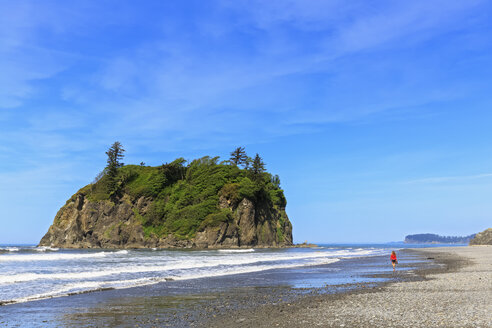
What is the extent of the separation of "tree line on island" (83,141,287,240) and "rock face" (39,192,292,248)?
157cm

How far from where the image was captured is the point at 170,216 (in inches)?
4178

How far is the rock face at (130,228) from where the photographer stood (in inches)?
3949

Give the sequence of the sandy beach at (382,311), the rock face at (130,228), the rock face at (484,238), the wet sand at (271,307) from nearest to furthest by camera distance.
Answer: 1. the sandy beach at (382,311)
2. the wet sand at (271,307)
3. the rock face at (130,228)
4. the rock face at (484,238)

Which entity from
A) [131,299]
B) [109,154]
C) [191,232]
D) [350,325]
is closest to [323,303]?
[350,325]

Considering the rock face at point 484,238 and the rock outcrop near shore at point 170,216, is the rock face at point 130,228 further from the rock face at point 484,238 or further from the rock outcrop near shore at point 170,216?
the rock face at point 484,238

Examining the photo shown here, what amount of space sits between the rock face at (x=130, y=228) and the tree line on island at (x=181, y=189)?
157 centimetres

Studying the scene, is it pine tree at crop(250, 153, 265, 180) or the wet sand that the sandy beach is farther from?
pine tree at crop(250, 153, 265, 180)

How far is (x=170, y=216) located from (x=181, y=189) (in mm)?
10452

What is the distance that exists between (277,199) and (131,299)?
114m

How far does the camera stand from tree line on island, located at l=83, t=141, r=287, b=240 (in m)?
104

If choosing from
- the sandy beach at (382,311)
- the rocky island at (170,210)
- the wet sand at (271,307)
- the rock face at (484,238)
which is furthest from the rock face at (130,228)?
the sandy beach at (382,311)

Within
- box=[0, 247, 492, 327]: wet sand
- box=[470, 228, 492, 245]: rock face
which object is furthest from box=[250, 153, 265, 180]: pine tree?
box=[0, 247, 492, 327]: wet sand

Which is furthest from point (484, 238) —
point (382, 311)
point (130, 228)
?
point (382, 311)

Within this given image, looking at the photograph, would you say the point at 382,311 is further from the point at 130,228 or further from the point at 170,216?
the point at 130,228
